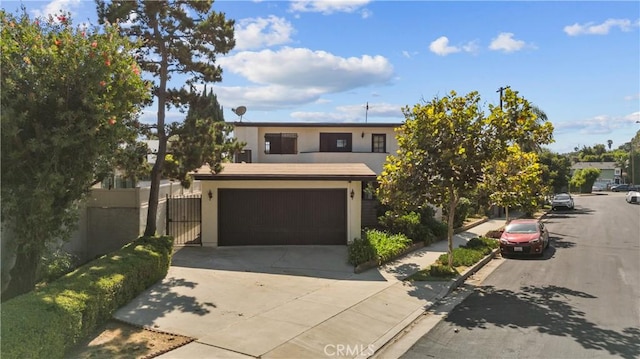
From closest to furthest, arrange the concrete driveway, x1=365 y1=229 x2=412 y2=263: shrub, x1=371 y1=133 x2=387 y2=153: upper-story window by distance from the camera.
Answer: the concrete driveway, x1=365 y1=229 x2=412 y2=263: shrub, x1=371 y1=133 x2=387 y2=153: upper-story window

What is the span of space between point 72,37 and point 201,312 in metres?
→ 5.29

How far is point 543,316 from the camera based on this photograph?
950cm

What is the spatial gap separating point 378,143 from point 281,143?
19.4 feet

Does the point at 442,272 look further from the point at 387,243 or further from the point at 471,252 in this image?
the point at 471,252

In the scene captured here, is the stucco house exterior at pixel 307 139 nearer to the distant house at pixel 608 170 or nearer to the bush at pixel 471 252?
the bush at pixel 471 252

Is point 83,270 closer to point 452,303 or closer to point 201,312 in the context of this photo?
point 201,312

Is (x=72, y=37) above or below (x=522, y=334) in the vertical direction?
above

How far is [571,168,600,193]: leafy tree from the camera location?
74.8 metres

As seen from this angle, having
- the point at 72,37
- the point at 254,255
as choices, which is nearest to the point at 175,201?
the point at 254,255

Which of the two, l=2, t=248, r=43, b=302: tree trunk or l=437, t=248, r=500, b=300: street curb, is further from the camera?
l=437, t=248, r=500, b=300: street curb

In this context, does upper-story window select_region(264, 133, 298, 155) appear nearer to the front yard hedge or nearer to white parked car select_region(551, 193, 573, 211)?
the front yard hedge

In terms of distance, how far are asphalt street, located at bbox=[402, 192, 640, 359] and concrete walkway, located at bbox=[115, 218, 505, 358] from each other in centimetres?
96

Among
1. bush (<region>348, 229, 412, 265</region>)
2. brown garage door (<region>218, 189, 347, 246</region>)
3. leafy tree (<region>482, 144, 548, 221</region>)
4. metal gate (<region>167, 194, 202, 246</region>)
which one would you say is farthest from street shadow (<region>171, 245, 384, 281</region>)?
leafy tree (<region>482, 144, 548, 221</region>)

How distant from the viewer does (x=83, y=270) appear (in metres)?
8.84
